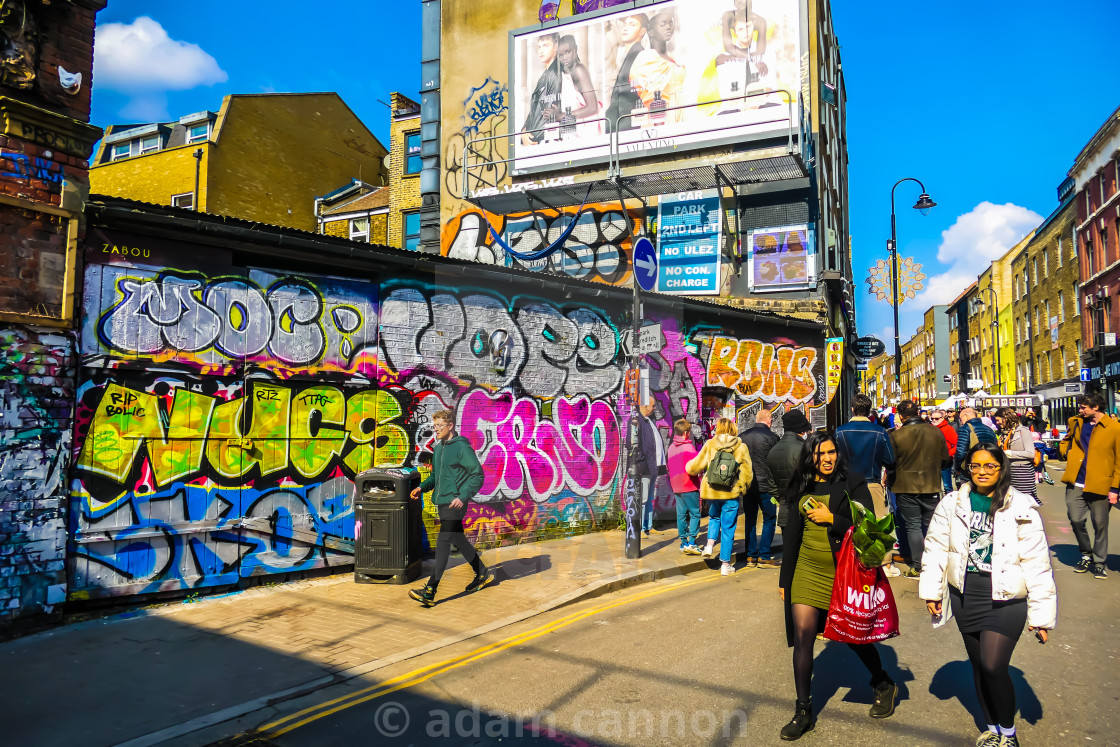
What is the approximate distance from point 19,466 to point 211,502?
1.73m

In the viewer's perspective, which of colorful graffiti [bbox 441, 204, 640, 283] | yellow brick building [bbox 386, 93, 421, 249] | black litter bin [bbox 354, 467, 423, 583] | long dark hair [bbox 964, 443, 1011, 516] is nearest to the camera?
long dark hair [bbox 964, 443, 1011, 516]

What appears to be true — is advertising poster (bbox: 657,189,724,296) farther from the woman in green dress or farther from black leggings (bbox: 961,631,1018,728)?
black leggings (bbox: 961,631,1018,728)

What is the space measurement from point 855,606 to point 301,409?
20.6ft

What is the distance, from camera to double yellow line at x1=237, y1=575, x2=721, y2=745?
4625 millimetres

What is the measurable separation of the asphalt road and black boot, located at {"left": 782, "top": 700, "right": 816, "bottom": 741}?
6 centimetres

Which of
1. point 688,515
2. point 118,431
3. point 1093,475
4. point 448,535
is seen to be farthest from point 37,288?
point 1093,475

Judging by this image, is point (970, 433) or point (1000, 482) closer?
point (1000, 482)

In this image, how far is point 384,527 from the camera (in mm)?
8305

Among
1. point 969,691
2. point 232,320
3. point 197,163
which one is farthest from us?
point 197,163

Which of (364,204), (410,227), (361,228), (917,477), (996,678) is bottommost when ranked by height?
(996,678)

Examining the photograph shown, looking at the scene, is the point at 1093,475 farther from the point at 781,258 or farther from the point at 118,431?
the point at 781,258

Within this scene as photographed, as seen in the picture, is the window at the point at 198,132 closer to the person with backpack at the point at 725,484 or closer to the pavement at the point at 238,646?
the pavement at the point at 238,646

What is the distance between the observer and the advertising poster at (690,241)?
19.2 meters

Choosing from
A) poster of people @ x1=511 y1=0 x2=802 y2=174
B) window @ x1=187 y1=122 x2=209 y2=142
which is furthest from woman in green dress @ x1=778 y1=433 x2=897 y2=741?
Result: window @ x1=187 y1=122 x2=209 y2=142
